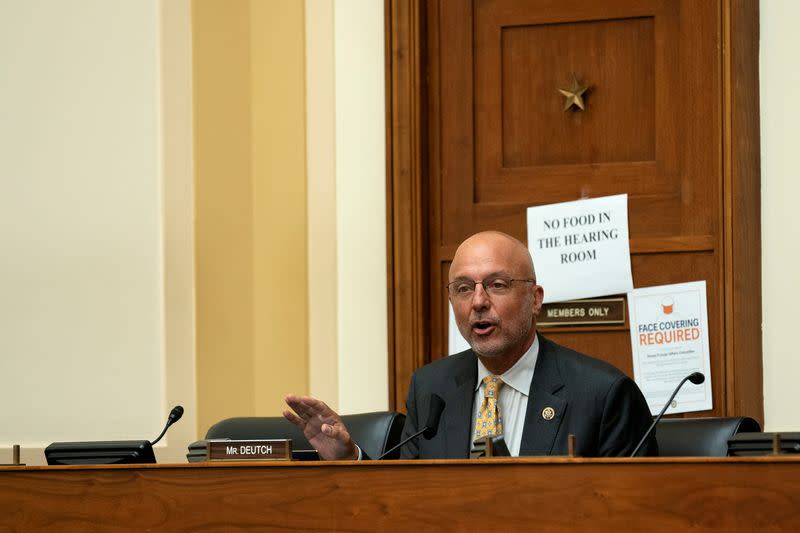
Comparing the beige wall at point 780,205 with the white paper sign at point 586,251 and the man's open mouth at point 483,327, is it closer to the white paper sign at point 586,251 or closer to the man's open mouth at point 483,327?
the white paper sign at point 586,251

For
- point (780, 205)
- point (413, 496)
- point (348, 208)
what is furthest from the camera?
point (348, 208)

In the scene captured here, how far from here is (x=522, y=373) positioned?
3545mm

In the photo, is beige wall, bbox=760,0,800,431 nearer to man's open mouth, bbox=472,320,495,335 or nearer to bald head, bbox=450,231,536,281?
bald head, bbox=450,231,536,281

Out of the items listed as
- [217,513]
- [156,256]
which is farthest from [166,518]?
[156,256]

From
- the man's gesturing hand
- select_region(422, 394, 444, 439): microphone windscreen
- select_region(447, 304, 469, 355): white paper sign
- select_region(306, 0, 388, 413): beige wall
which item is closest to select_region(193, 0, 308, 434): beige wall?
select_region(306, 0, 388, 413): beige wall

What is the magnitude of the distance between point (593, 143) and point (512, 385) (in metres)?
1.38

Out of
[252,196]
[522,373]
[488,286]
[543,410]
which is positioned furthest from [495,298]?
[252,196]

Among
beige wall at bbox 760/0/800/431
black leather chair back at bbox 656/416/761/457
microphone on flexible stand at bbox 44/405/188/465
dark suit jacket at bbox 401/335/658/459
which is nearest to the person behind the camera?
microphone on flexible stand at bbox 44/405/188/465

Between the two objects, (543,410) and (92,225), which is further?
(92,225)

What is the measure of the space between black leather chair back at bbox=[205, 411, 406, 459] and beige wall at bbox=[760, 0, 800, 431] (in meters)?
1.33

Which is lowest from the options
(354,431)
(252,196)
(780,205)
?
(354,431)

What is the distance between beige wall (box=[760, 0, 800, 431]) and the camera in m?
4.25

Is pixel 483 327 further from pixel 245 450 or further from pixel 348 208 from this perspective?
pixel 348 208

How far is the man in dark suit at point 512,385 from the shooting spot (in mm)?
3342
